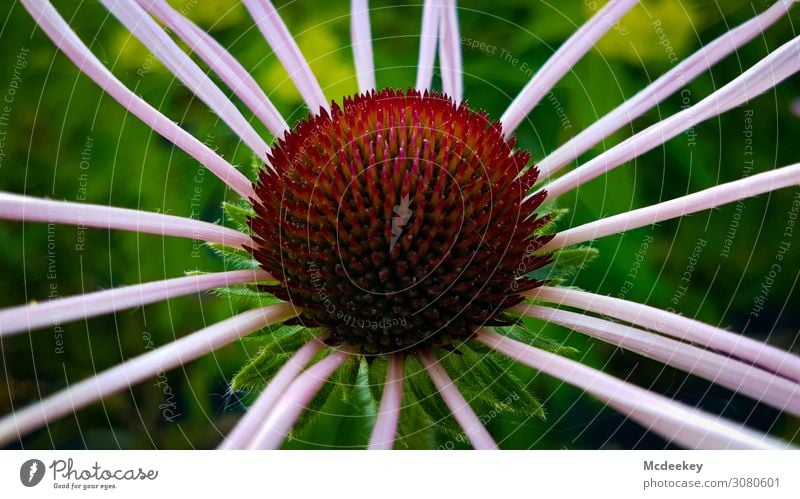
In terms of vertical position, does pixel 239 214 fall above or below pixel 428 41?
below

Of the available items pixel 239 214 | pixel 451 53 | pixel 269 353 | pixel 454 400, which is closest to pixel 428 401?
pixel 454 400

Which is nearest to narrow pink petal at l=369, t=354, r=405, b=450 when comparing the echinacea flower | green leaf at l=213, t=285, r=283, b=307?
the echinacea flower

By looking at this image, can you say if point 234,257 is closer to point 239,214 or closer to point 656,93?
point 239,214

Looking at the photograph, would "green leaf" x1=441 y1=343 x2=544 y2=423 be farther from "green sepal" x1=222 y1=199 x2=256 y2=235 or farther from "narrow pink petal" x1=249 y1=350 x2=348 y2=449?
"green sepal" x1=222 y1=199 x2=256 y2=235

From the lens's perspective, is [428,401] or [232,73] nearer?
[428,401]

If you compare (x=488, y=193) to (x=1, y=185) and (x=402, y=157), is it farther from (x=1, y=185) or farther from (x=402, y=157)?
(x=1, y=185)

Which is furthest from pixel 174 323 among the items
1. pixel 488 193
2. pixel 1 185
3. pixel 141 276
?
pixel 488 193
